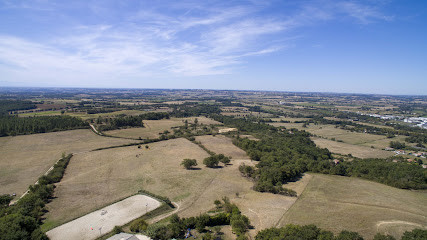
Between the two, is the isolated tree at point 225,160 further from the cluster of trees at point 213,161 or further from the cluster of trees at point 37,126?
the cluster of trees at point 37,126

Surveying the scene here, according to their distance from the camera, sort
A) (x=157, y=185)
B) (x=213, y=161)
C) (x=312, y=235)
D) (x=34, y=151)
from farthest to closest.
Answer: (x=34, y=151) → (x=213, y=161) → (x=157, y=185) → (x=312, y=235)

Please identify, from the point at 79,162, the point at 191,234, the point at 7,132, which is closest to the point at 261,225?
the point at 191,234

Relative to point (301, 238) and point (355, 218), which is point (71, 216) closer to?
point (301, 238)

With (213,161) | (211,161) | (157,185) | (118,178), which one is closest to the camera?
(157,185)

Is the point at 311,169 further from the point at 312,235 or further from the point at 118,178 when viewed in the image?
the point at 118,178

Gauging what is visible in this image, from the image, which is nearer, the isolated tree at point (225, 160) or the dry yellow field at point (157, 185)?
the dry yellow field at point (157, 185)

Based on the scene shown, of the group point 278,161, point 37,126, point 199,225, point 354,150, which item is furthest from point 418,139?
point 37,126

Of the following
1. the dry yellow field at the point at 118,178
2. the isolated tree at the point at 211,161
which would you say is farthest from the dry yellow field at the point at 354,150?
the dry yellow field at the point at 118,178
